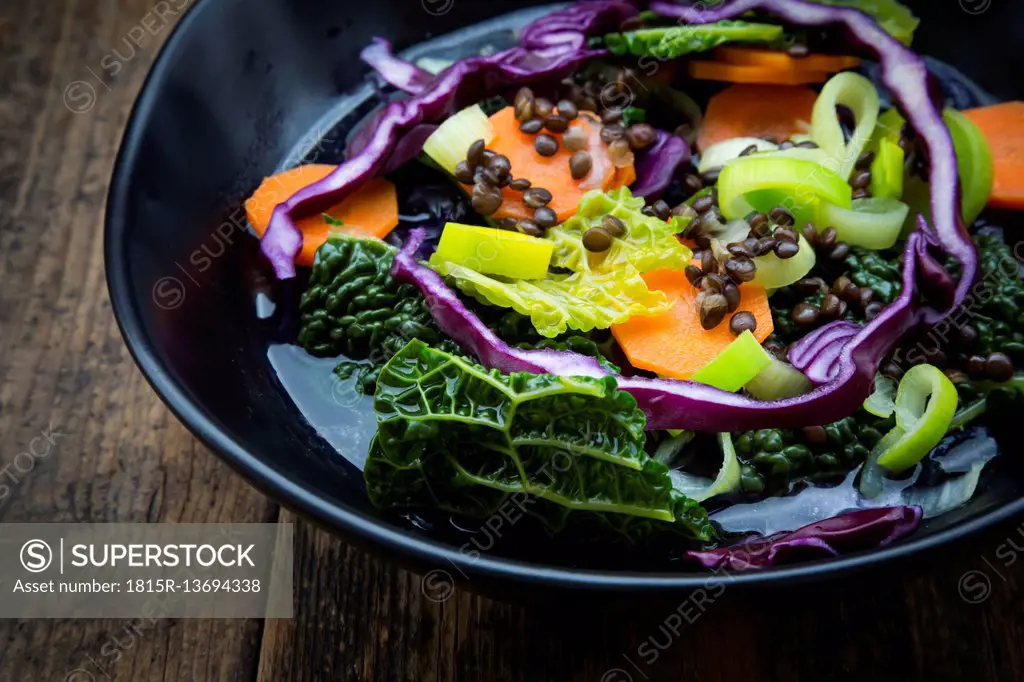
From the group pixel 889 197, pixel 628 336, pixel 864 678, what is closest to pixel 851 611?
pixel 864 678

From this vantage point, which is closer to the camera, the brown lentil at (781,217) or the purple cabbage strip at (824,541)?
the purple cabbage strip at (824,541)

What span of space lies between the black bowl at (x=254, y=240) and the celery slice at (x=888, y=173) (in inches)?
32.9

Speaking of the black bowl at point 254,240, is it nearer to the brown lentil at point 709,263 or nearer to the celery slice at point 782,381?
the celery slice at point 782,381

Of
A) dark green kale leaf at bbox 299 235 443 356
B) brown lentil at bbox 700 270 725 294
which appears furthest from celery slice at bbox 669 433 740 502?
dark green kale leaf at bbox 299 235 443 356

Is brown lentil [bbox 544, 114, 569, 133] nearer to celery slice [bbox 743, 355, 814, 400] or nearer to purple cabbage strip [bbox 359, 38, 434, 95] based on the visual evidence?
purple cabbage strip [bbox 359, 38, 434, 95]

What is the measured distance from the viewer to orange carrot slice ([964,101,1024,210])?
2936 millimetres

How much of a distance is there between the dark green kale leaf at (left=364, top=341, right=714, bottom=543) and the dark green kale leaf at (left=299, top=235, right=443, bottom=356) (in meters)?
0.40

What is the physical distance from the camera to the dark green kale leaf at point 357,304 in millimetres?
2684

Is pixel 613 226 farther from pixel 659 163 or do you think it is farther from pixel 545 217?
pixel 659 163

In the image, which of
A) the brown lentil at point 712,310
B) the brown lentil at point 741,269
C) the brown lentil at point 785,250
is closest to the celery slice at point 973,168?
the brown lentil at point 785,250

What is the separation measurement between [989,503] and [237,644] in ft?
6.45

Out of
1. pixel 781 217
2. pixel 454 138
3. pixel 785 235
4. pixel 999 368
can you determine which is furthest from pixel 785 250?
pixel 454 138

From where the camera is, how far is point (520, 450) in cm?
220

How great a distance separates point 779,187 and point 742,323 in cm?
43
